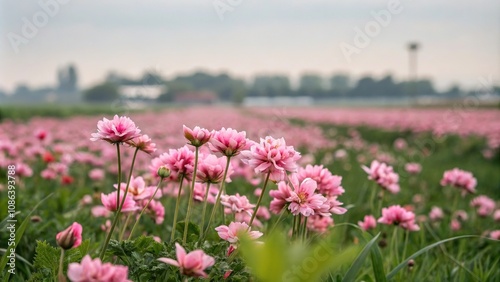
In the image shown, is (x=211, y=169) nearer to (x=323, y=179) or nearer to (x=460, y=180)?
(x=323, y=179)

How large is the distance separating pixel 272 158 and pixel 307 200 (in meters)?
0.14

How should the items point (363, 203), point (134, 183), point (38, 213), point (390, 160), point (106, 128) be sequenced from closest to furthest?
point (106, 128) < point (134, 183) < point (38, 213) < point (363, 203) < point (390, 160)

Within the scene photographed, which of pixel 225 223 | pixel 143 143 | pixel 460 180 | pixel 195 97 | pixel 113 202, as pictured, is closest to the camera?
pixel 143 143

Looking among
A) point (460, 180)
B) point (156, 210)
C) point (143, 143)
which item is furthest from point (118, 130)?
point (460, 180)

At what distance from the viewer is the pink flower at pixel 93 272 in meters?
0.83

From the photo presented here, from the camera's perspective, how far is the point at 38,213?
2676 mm

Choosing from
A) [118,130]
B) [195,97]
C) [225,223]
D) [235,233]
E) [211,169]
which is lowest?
[195,97]

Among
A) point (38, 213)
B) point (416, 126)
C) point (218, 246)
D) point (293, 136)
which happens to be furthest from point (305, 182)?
point (416, 126)

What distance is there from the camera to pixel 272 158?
1.23m

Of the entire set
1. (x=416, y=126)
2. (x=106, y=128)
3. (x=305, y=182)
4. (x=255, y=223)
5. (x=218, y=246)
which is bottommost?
(x=416, y=126)

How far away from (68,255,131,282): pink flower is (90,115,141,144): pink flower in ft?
1.31

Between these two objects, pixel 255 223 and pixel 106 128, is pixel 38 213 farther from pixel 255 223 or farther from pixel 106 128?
pixel 106 128

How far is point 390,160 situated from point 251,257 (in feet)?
18.0

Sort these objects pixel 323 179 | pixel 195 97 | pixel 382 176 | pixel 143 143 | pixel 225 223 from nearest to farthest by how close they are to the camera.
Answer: pixel 143 143, pixel 323 179, pixel 225 223, pixel 382 176, pixel 195 97
